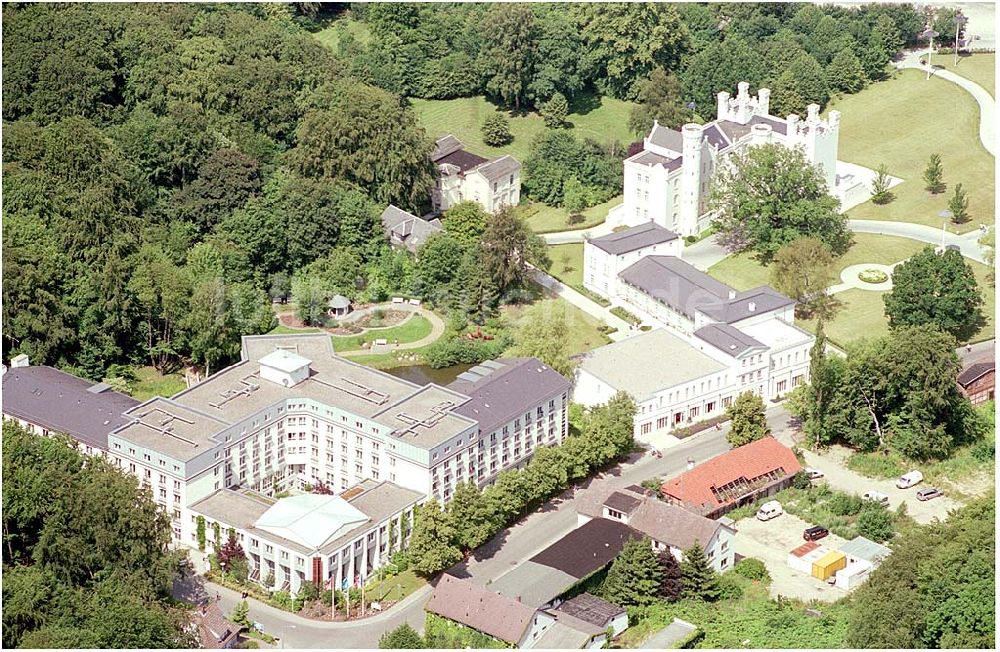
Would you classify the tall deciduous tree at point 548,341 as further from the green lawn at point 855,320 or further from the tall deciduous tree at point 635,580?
the green lawn at point 855,320

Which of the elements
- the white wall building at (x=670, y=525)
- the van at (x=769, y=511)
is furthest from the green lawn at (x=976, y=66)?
the white wall building at (x=670, y=525)

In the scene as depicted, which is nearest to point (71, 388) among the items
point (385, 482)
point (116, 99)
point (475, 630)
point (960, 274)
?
point (385, 482)

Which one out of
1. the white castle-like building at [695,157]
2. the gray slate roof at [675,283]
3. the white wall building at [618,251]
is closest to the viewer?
the gray slate roof at [675,283]

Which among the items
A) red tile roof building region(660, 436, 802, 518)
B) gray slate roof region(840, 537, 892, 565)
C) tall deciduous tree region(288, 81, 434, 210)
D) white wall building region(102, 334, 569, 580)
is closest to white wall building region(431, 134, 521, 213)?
tall deciduous tree region(288, 81, 434, 210)

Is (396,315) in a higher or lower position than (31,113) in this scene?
lower

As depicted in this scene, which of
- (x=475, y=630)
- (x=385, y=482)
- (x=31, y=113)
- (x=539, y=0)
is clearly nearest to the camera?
(x=475, y=630)

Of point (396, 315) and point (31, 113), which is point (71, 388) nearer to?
point (396, 315)
